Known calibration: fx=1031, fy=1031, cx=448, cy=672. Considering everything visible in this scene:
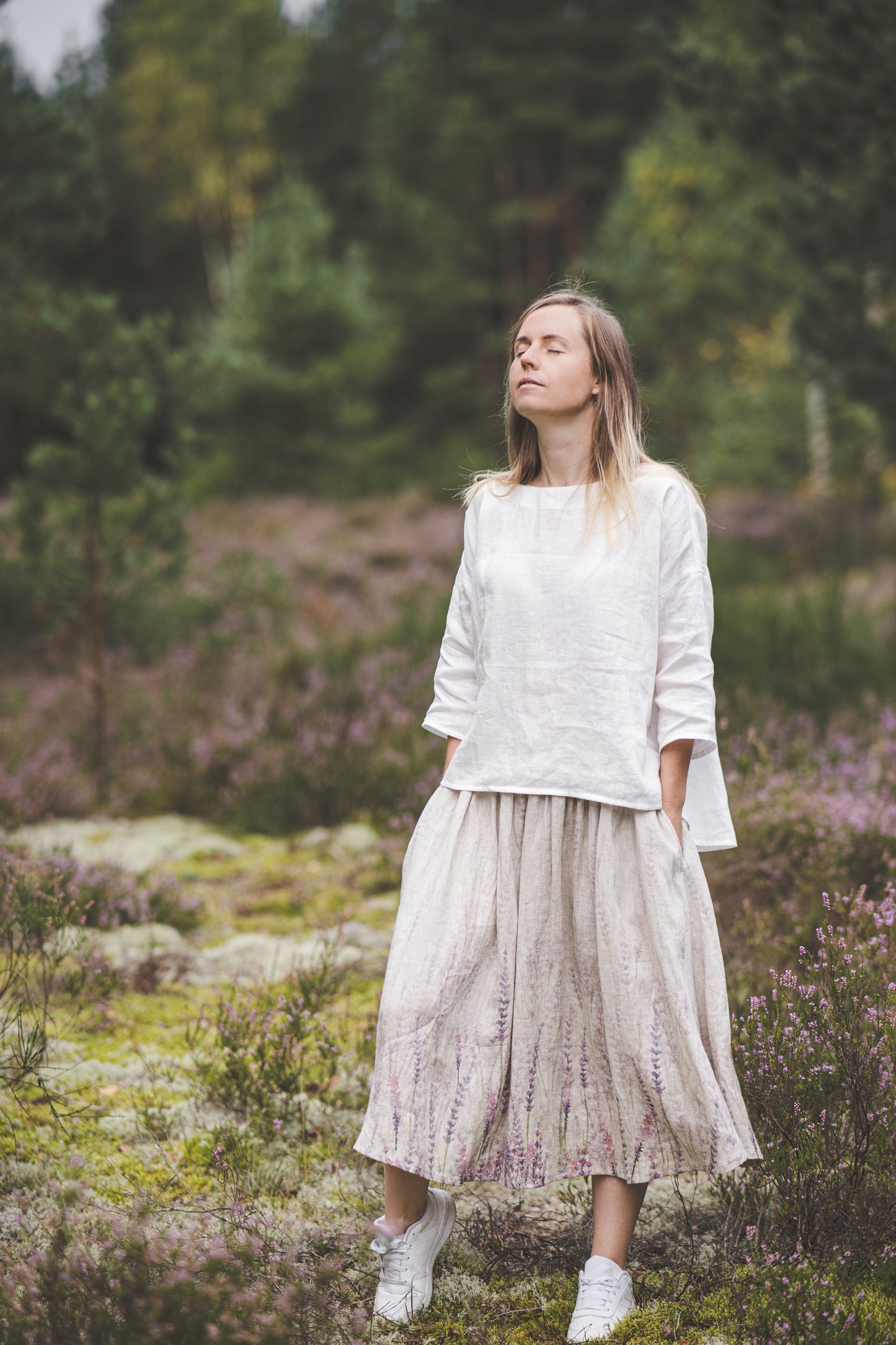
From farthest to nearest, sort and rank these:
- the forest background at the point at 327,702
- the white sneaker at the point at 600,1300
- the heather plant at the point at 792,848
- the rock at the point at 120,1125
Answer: the heather plant at the point at 792,848 < the rock at the point at 120,1125 < the forest background at the point at 327,702 < the white sneaker at the point at 600,1300

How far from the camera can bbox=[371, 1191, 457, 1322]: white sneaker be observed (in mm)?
2037

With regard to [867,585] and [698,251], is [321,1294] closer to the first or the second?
[867,585]

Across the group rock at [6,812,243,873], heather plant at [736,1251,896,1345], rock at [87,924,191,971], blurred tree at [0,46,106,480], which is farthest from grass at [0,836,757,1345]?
blurred tree at [0,46,106,480]

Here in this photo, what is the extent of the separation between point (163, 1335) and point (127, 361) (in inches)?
224

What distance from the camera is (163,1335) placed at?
5.21 ft

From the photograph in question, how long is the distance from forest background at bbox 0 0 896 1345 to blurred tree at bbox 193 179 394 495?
74 millimetres

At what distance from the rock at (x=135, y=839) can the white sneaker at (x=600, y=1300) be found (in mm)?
3020

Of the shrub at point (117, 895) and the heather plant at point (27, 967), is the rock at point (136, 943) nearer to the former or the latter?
the shrub at point (117, 895)

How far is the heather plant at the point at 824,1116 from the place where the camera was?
2.14 meters

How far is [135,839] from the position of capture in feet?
17.4

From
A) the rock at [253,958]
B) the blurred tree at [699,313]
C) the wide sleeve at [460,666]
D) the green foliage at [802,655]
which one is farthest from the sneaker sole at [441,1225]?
the blurred tree at [699,313]

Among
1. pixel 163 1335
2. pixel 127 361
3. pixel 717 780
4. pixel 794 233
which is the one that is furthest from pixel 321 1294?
pixel 794 233

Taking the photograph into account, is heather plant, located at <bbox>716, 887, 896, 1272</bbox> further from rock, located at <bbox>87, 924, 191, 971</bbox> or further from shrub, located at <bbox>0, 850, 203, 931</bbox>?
shrub, located at <bbox>0, 850, 203, 931</bbox>

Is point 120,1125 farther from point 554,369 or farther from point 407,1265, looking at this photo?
point 554,369
